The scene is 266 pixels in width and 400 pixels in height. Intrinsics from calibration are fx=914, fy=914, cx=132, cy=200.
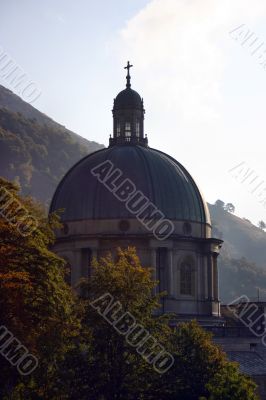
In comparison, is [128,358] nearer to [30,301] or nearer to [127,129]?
[30,301]

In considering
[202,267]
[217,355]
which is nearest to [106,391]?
[217,355]

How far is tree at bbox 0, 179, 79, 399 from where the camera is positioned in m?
41.7

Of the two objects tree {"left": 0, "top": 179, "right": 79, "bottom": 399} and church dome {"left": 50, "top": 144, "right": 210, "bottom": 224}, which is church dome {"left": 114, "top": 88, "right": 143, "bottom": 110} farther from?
tree {"left": 0, "top": 179, "right": 79, "bottom": 399}

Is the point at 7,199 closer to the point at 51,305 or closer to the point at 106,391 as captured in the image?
the point at 51,305

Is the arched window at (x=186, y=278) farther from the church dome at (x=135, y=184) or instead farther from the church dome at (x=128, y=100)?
the church dome at (x=128, y=100)

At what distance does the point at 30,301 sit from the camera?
4275 cm

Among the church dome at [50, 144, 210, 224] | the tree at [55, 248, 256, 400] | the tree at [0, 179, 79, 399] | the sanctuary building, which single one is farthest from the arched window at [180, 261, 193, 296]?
the tree at [0, 179, 79, 399]

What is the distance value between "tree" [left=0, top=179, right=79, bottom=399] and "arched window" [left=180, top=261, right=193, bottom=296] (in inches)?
1131

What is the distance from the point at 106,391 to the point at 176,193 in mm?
30030

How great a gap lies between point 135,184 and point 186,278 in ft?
Answer: 28.1

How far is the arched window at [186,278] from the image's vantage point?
239ft

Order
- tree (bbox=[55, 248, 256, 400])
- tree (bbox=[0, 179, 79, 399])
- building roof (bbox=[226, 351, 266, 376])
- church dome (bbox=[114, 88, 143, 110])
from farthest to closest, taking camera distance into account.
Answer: church dome (bbox=[114, 88, 143, 110]) → building roof (bbox=[226, 351, 266, 376]) → tree (bbox=[55, 248, 256, 400]) → tree (bbox=[0, 179, 79, 399])

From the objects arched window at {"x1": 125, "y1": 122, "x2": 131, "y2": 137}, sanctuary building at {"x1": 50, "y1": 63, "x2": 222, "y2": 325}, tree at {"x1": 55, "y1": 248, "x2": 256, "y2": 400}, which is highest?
arched window at {"x1": 125, "y1": 122, "x2": 131, "y2": 137}

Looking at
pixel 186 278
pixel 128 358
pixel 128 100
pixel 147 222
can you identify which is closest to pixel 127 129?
pixel 128 100
